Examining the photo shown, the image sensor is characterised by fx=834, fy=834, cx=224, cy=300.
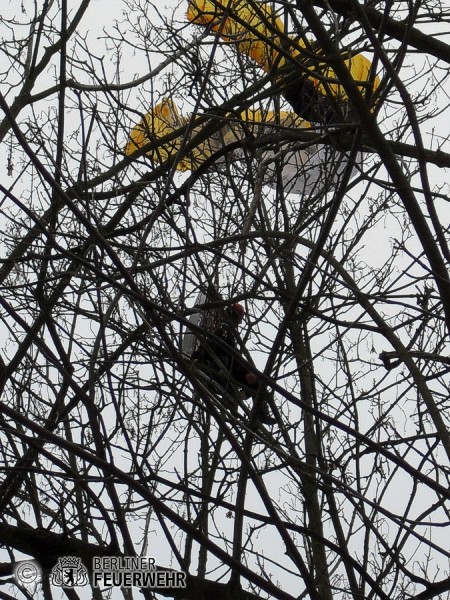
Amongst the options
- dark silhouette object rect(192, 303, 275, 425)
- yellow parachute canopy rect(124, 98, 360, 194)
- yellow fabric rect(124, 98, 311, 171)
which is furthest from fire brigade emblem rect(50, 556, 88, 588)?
yellow fabric rect(124, 98, 311, 171)

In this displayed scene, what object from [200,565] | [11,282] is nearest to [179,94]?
[11,282]

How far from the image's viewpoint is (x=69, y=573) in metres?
2.26

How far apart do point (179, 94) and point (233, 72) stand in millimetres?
313

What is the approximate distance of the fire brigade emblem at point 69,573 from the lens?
7.22 ft

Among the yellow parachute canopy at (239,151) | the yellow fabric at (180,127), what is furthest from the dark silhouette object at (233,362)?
the yellow fabric at (180,127)

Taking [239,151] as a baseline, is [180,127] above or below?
below

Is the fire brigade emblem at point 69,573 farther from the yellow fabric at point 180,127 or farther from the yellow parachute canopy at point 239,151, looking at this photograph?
the yellow fabric at point 180,127

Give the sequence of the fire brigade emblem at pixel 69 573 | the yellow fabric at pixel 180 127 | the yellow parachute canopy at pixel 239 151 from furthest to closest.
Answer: the yellow fabric at pixel 180 127 < the yellow parachute canopy at pixel 239 151 < the fire brigade emblem at pixel 69 573

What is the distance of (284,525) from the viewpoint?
6.34ft

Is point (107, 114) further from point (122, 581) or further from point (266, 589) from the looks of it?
point (266, 589)

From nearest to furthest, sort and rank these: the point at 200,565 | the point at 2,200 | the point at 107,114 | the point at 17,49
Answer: the point at 2,200, the point at 200,565, the point at 107,114, the point at 17,49

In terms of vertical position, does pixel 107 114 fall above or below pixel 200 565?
above

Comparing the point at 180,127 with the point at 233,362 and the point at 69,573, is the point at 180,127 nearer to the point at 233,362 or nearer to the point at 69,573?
the point at 233,362

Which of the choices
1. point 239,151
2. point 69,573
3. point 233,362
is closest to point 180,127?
point 239,151
